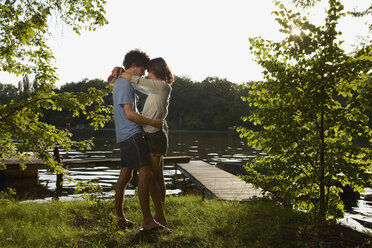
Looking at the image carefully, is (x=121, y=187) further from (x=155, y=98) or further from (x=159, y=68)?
(x=159, y=68)

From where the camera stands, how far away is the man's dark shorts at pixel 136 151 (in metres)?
3.95

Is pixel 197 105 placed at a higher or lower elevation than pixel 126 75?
higher

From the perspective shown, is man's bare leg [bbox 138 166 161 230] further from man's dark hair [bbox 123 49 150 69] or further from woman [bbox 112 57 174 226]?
man's dark hair [bbox 123 49 150 69]

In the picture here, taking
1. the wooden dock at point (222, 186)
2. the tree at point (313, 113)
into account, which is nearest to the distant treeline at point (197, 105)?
the wooden dock at point (222, 186)

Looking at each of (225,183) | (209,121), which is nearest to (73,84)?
(209,121)

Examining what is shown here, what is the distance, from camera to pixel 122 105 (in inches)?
159

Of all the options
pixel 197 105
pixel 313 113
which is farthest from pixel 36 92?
pixel 197 105

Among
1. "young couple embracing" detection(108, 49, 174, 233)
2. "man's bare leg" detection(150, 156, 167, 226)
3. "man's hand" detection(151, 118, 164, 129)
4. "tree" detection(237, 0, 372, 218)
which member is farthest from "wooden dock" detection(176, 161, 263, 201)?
"man's hand" detection(151, 118, 164, 129)

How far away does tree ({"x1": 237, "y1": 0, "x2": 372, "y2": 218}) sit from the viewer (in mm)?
4176

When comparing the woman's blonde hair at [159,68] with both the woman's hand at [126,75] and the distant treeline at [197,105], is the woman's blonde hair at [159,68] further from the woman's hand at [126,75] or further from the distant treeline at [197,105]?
the distant treeline at [197,105]

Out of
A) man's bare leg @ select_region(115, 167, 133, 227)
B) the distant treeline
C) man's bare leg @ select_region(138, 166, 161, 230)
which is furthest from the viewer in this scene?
the distant treeline

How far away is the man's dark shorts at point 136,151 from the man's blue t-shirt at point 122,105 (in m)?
0.07

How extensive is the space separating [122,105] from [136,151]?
2.07 feet

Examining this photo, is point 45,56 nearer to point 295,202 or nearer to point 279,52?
point 279,52
